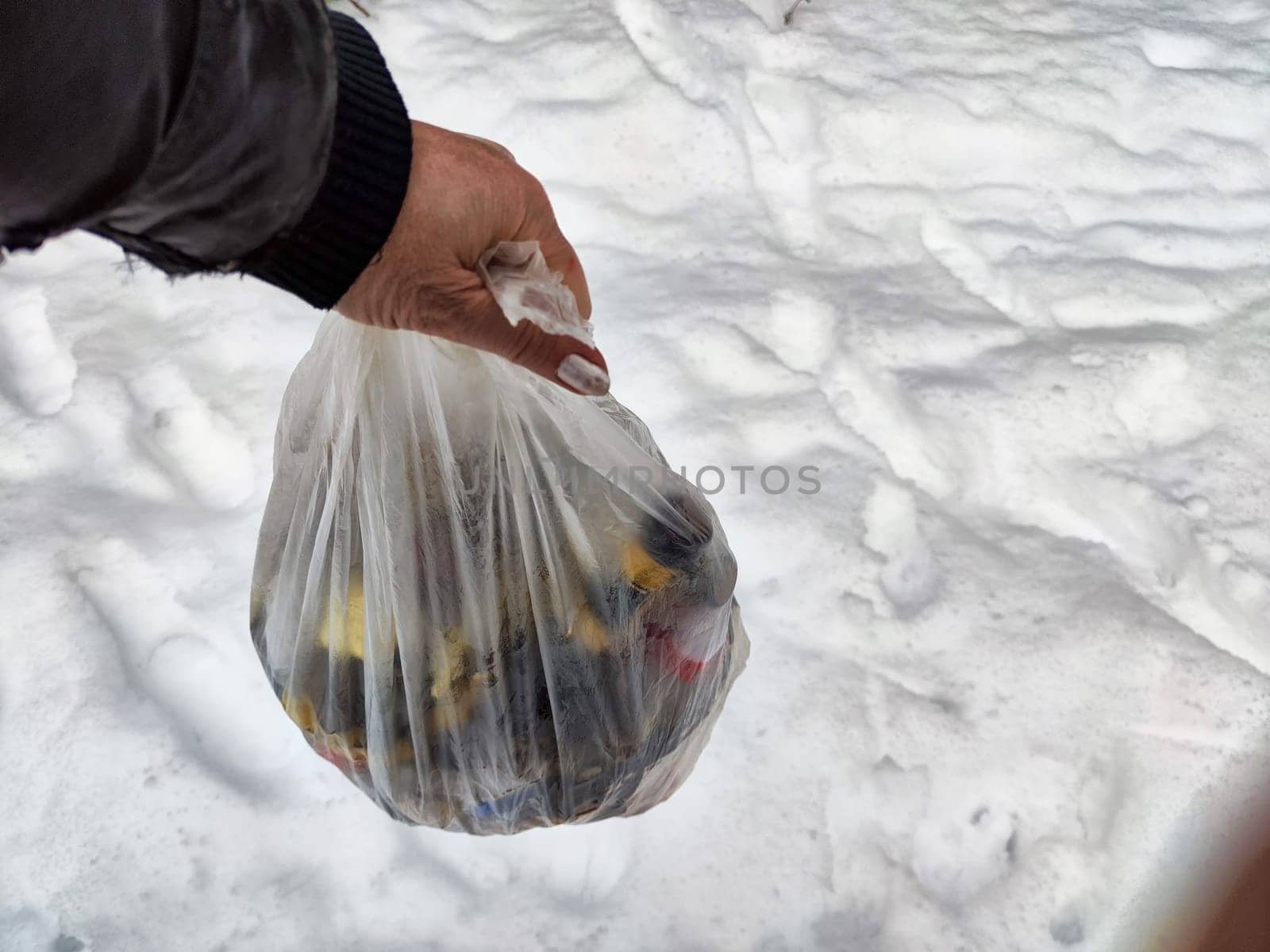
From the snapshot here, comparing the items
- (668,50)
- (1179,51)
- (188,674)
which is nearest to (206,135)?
(188,674)

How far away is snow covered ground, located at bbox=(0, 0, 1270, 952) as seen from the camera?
826 millimetres

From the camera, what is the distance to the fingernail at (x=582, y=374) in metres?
0.54

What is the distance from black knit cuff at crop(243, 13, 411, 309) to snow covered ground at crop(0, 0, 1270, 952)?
0.54 m

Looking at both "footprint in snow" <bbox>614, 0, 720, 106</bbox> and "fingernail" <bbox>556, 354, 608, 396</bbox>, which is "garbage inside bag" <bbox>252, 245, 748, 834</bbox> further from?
"footprint in snow" <bbox>614, 0, 720, 106</bbox>

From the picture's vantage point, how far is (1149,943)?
0.78m

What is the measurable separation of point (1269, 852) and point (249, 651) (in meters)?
0.89

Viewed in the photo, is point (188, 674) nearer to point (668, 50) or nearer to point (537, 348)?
point (537, 348)

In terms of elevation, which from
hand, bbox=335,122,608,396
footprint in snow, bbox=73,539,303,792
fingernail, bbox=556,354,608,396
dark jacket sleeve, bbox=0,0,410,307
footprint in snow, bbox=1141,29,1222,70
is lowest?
footprint in snow, bbox=73,539,303,792

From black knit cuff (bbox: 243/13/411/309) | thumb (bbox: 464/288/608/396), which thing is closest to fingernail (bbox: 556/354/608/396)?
thumb (bbox: 464/288/608/396)

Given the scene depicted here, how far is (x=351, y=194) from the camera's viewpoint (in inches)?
19.4

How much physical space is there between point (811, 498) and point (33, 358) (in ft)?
2.87

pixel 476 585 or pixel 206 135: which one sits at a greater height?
pixel 206 135

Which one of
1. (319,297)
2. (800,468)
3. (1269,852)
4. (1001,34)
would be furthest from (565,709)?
(1001,34)

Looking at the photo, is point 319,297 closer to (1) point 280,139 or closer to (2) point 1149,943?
(1) point 280,139
